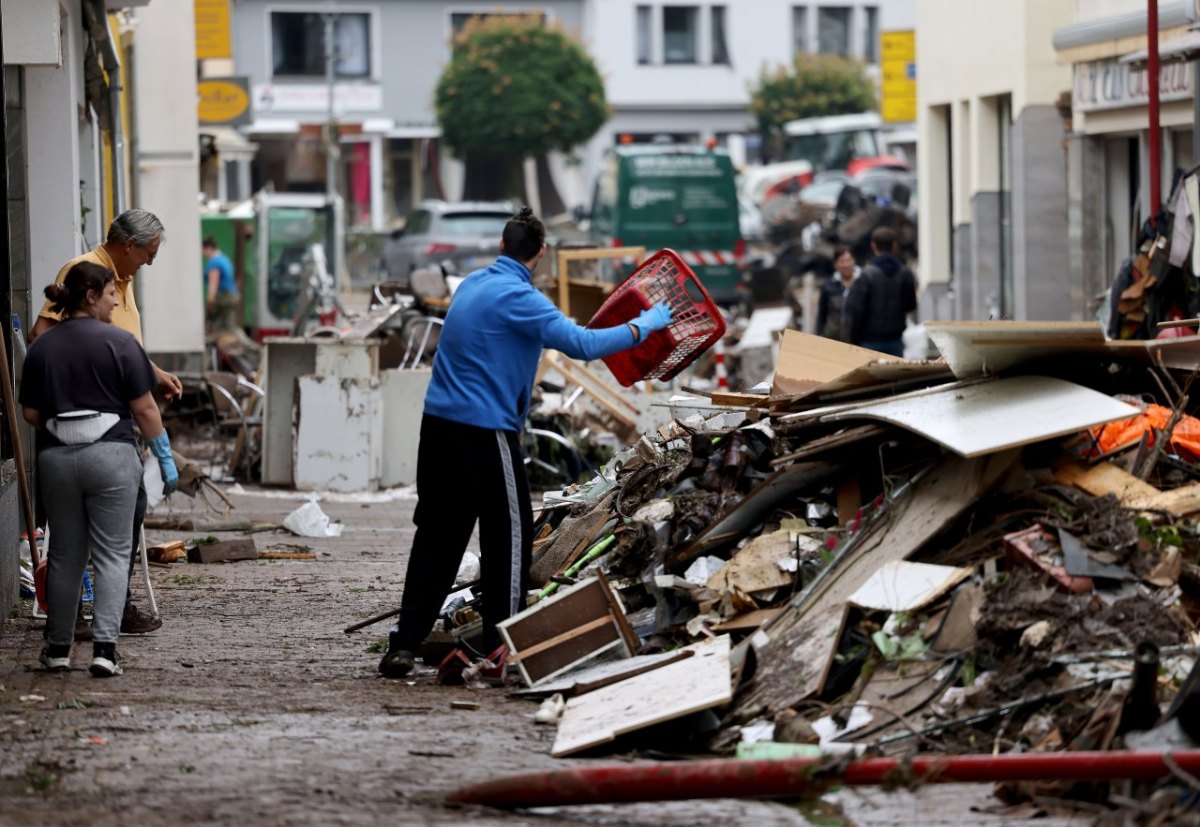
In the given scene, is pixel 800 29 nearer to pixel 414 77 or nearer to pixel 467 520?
pixel 414 77

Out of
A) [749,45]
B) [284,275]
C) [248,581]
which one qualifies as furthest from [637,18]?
[248,581]

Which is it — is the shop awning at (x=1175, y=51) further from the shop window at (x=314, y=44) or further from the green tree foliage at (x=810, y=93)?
the shop window at (x=314, y=44)

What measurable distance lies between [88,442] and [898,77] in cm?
2414

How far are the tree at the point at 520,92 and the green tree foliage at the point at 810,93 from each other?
5.72 meters

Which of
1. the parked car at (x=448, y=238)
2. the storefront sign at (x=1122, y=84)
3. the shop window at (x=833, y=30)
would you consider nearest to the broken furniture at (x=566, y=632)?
the storefront sign at (x=1122, y=84)

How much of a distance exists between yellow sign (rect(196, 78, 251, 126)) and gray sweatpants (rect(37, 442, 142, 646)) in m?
19.0

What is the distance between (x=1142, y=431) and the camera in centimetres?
732

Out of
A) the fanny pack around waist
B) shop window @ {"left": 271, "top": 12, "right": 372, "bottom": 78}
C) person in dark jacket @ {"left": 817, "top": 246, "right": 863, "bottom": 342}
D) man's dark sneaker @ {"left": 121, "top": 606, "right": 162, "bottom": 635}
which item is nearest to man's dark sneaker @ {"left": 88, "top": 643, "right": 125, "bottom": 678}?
the fanny pack around waist

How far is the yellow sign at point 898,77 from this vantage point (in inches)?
1174

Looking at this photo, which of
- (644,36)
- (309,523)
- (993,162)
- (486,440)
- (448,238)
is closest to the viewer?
(486,440)

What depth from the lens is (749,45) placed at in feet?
192

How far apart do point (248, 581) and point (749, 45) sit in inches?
1969

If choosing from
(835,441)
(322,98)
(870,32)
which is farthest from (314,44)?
(835,441)

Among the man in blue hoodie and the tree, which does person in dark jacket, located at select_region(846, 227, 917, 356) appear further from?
the tree
